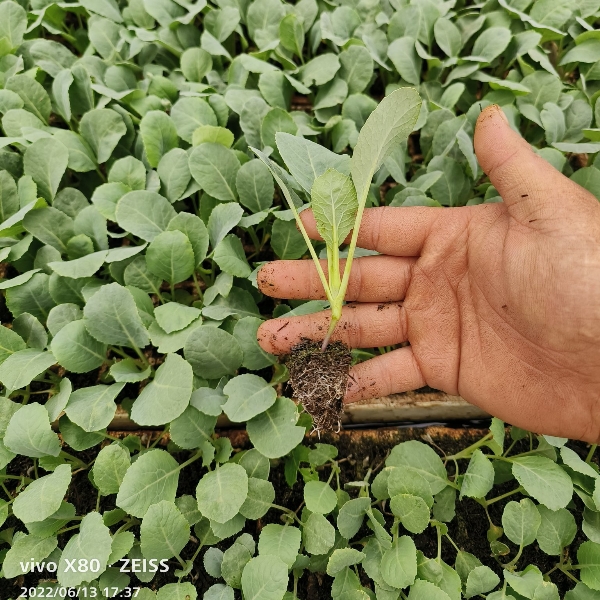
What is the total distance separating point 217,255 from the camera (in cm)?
105

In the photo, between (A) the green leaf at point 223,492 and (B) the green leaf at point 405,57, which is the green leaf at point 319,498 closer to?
(A) the green leaf at point 223,492

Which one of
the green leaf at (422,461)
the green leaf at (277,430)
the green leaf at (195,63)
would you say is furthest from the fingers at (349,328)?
the green leaf at (195,63)

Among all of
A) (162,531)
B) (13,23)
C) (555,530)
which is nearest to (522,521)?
(555,530)

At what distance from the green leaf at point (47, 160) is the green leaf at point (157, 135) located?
0.18m

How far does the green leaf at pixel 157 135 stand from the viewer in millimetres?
1203

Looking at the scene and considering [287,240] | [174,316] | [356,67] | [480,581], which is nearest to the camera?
[480,581]

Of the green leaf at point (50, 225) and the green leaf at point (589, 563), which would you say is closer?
the green leaf at point (589, 563)

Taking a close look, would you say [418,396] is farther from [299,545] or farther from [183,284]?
[183,284]

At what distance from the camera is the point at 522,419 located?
3.19 feet

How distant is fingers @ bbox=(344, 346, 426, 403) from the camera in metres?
1.05

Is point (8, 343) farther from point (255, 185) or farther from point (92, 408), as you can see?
point (255, 185)

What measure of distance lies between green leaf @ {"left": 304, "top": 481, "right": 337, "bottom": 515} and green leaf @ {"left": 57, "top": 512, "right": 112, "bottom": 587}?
0.35m

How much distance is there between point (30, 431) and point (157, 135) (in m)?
0.70

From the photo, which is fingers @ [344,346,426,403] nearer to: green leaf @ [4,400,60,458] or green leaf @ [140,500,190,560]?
green leaf @ [140,500,190,560]
